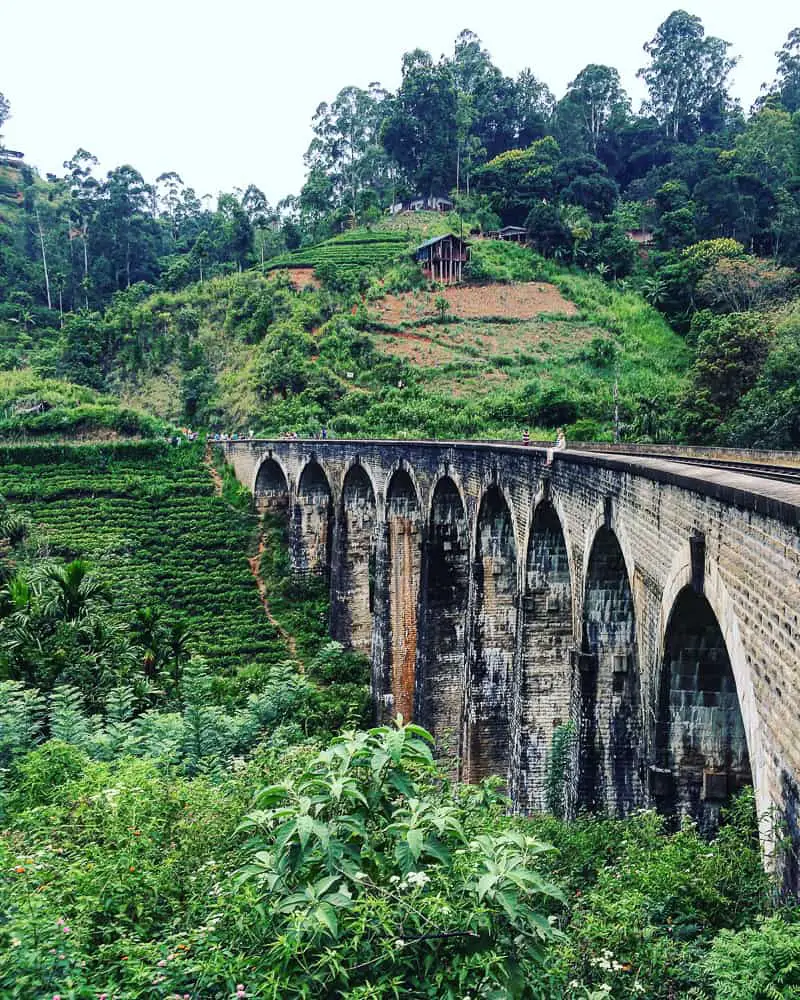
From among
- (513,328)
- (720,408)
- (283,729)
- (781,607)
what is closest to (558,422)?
(720,408)

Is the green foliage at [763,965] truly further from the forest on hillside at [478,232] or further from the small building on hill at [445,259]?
the small building on hill at [445,259]

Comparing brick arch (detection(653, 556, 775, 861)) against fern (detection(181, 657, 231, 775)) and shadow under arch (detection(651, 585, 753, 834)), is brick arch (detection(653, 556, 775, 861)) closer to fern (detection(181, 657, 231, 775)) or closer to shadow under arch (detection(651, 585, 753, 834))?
shadow under arch (detection(651, 585, 753, 834))

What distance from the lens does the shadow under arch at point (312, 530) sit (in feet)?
109

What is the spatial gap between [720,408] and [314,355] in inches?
1083

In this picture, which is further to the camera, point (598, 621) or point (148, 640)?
point (148, 640)

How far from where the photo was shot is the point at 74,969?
190 inches

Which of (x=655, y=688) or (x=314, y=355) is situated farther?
(x=314, y=355)

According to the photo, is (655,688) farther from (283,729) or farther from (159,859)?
(283,729)

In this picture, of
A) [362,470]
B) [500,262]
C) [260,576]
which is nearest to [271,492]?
[260,576]

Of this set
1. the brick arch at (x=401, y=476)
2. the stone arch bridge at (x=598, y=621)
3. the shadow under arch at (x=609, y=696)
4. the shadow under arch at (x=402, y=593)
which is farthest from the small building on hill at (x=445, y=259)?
the shadow under arch at (x=609, y=696)

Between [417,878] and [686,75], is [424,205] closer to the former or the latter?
[686,75]

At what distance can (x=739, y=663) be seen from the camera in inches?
254

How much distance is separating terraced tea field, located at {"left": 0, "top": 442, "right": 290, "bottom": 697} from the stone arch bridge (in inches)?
236

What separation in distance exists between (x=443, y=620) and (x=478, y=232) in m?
53.9
